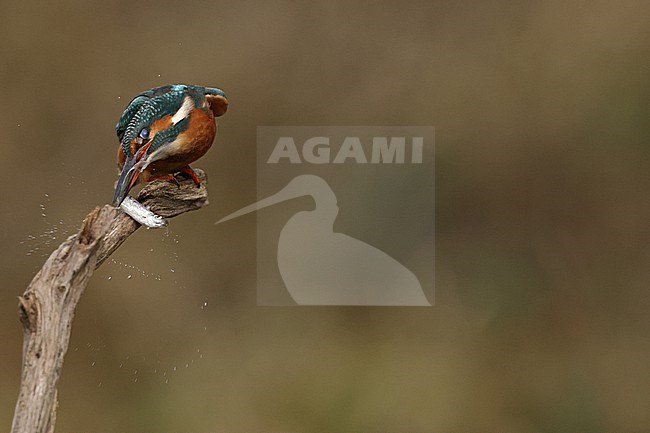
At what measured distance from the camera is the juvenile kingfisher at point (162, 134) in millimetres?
768

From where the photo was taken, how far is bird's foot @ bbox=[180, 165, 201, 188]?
0.84 metres

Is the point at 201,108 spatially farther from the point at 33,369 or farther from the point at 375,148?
the point at 375,148

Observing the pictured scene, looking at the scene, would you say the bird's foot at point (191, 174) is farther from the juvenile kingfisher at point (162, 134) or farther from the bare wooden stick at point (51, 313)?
the bare wooden stick at point (51, 313)

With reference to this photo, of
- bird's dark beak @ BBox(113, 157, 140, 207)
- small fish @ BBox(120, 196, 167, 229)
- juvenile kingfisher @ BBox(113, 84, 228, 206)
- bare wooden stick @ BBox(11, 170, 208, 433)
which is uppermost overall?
juvenile kingfisher @ BBox(113, 84, 228, 206)

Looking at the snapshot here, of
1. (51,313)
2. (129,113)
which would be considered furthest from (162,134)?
(51,313)

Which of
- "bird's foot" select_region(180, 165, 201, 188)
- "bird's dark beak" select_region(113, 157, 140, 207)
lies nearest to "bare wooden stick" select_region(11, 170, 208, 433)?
"bird's dark beak" select_region(113, 157, 140, 207)

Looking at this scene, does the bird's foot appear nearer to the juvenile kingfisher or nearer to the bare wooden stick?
the juvenile kingfisher

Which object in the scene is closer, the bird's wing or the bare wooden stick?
the bare wooden stick

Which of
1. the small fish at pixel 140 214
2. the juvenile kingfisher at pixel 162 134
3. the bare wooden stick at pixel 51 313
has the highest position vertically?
the juvenile kingfisher at pixel 162 134

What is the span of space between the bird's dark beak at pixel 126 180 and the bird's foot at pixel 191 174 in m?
0.08

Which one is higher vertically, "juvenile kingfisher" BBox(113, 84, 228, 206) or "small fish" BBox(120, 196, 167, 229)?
"juvenile kingfisher" BBox(113, 84, 228, 206)

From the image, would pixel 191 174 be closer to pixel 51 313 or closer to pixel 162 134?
pixel 162 134

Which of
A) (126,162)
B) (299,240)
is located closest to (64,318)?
(126,162)

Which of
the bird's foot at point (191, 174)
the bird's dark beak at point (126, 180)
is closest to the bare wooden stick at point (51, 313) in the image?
the bird's dark beak at point (126, 180)
